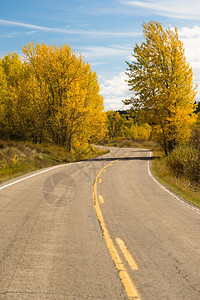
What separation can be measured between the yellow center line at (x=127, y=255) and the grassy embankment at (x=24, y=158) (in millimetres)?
9550

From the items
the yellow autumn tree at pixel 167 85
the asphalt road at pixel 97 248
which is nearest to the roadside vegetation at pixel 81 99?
the yellow autumn tree at pixel 167 85

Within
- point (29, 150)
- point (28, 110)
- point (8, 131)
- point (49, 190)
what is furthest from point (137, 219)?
point (8, 131)

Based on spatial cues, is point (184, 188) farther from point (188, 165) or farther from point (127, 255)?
point (127, 255)

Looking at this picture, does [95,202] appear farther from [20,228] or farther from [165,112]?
[165,112]

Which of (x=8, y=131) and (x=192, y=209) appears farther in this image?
(x=8, y=131)

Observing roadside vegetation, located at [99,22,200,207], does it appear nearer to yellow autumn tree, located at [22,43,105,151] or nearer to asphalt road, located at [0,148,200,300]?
yellow autumn tree, located at [22,43,105,151]

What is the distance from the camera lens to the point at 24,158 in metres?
21.8

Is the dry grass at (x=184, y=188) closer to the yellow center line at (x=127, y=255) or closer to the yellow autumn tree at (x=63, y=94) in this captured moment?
the yellow center line at (x=127, y=255)

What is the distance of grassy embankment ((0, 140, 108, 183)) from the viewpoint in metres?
17.3

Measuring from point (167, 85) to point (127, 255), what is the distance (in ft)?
91.5

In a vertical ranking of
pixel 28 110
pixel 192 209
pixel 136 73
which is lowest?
pixel 192 209

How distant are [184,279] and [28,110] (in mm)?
29391

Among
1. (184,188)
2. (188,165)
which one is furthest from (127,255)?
(188,165)

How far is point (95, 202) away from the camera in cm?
948
